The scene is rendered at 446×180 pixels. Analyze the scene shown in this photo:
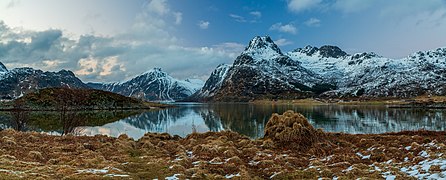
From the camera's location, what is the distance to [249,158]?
68.7 feet

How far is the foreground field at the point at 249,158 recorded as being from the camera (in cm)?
1525

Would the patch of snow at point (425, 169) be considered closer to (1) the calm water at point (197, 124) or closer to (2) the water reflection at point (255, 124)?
(1) the calm water at point (197, 124)

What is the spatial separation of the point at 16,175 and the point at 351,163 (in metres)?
16.6

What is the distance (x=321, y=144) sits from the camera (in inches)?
941

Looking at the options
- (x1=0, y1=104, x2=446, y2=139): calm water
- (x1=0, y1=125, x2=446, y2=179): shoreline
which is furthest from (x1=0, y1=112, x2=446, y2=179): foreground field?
(x1=0, y1=104, x2=446, y2=139): calm water

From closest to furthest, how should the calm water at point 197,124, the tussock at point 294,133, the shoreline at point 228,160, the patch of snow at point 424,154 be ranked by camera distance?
the shoreline at point 228,160
the patch of snow at point 424,154
the tussock at point 294,133
the calm water at point 197,124

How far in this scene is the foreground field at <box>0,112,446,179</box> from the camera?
15.2 m

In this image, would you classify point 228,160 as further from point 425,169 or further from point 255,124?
point 255,124

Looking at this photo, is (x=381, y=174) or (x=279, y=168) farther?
(x=279, y=168)

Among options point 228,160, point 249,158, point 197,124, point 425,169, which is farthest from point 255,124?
point 425,169

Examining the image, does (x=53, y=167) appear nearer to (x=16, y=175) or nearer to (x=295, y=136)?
(x=16, y=175)

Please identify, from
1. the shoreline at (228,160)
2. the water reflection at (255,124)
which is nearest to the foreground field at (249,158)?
the shoreline at (228,160)

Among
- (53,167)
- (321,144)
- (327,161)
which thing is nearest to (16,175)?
(53,167)

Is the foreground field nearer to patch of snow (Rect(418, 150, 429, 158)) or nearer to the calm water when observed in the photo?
patch of snow (Rect(418, 150, 429, 158))
